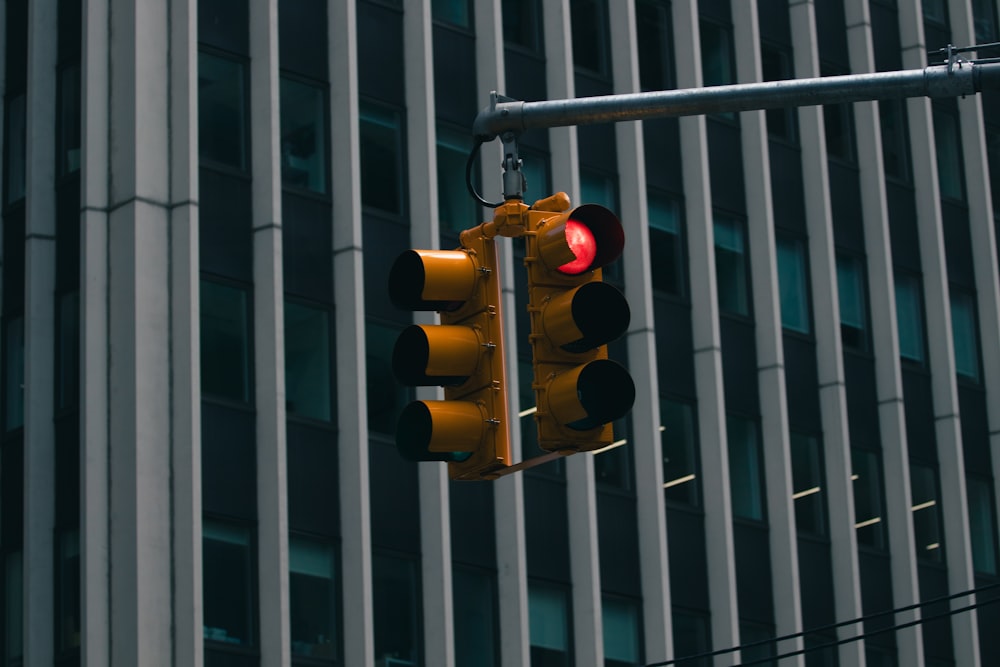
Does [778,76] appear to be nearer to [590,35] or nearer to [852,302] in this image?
[852,302]

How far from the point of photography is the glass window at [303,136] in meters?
27.6

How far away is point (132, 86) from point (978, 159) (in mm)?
19618

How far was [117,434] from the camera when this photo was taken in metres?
24.9

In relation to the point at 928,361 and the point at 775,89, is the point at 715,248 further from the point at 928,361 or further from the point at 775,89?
the point at 775,89

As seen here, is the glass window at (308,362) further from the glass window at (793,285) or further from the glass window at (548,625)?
the glass window at (793,285)

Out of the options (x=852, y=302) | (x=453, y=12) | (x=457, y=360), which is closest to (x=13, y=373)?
(x=453, y=12)

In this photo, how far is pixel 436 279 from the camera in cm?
955

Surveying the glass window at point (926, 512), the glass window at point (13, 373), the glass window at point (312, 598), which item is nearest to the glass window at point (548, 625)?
the glass window at point (312, 598)

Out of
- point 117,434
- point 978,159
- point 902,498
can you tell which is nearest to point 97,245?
point 117,434

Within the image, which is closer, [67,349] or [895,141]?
[67,349]

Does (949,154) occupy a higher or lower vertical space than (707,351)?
higher

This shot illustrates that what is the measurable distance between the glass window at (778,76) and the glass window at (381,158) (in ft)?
30.0

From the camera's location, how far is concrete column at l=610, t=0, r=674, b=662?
99.6 feet

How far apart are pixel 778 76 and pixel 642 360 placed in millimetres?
7777
